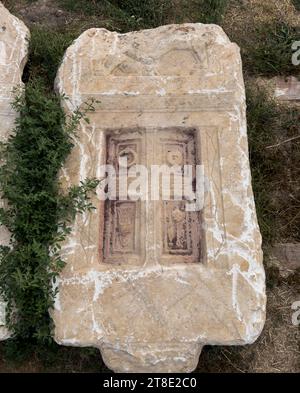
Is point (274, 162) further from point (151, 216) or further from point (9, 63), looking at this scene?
point (9, 63)

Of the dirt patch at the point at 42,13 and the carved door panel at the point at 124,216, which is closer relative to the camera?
the carved door panel at the point at 124,216

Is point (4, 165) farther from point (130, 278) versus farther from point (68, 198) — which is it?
point (130, 278)

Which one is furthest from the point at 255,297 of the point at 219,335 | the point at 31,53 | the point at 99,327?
the point at 31,53

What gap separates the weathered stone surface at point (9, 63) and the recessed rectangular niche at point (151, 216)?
882 millimetres

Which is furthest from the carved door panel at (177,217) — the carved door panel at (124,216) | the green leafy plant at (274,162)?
the green leafy plant at (274,162)

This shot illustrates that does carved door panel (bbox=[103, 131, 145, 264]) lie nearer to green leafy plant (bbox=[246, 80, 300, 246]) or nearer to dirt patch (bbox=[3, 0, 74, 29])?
green leafy plant (bbox=[246, 80, 300, 246])

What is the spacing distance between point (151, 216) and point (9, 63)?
2001 mm

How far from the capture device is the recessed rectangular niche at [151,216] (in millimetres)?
3879

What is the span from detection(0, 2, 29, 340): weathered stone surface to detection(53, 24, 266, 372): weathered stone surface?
0.49 metres

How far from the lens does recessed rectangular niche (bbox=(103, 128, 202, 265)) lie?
3879 millimetres

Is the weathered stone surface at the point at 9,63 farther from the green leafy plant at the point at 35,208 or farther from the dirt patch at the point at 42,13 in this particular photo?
the dirt patch at the point at 42,13

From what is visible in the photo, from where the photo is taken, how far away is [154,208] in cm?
396

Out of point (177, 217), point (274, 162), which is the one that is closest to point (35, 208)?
point (177, 217)

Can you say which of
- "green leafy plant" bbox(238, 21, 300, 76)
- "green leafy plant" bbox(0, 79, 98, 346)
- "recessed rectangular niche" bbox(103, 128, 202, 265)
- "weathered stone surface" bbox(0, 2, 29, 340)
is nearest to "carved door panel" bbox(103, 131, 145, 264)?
"recessed rectangular niche" bbox(103, 128, 202, 265)
